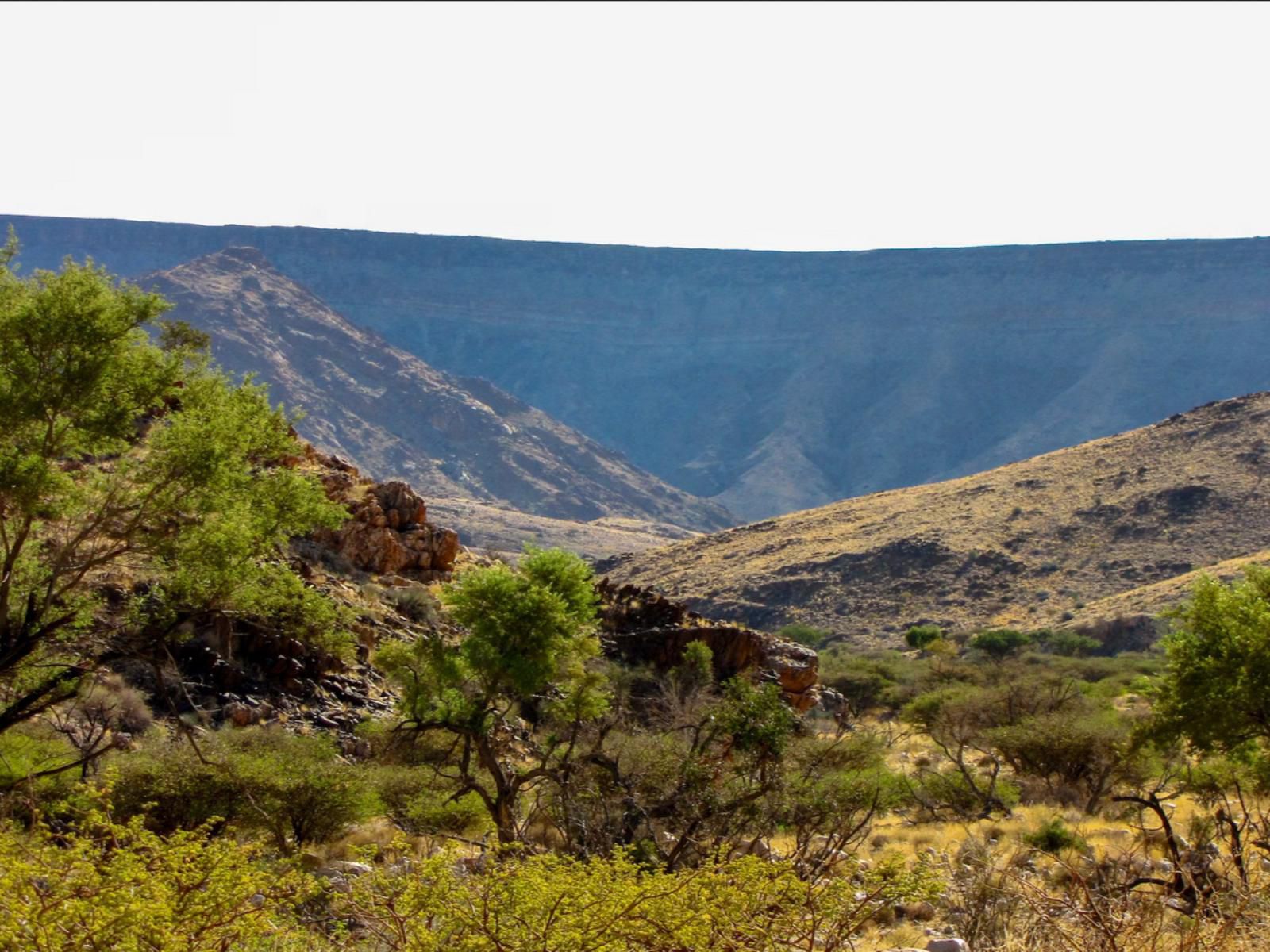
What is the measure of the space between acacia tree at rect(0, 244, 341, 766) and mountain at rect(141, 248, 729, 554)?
97.1 metres

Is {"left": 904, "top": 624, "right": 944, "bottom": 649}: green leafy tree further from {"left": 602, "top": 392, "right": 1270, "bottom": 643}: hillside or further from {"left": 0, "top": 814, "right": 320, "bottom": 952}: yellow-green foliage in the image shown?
{"left": 0, "top": 814, "right": 320, "bottom": 952}: yellow-green foliage

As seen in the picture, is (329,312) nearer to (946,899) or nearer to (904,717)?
(904,717)

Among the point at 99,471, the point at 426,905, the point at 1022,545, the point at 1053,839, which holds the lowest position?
the point at 1053,839

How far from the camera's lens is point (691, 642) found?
33969 millimetres

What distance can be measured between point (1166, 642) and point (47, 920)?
14455mm

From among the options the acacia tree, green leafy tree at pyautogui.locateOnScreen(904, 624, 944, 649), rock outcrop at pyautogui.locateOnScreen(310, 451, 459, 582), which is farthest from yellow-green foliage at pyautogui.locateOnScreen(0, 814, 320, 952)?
green leafy tree at pyautogui.locateOnScreen(904, 624, 944, 649)

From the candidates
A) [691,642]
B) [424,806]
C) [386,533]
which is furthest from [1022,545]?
[424,806]

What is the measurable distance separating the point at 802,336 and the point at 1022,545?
124 metres

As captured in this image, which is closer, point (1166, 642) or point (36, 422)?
point (36, 422)

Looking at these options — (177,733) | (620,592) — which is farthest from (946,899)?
(620,592)

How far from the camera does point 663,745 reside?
1697 centimetres

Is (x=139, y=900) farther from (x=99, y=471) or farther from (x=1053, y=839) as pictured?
(x=1053, y=839)

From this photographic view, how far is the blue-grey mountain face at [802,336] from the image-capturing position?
155375 millimetres

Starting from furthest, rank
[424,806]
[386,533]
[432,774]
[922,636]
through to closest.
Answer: [922,636] → [386,533] → [432,774] → [424,806]
